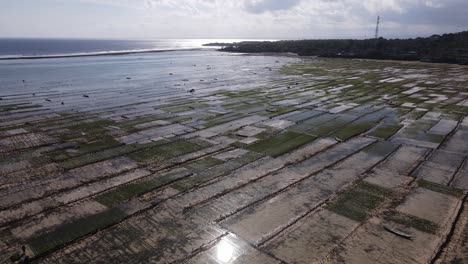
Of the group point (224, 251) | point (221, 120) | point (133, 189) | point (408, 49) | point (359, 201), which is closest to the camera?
point (224, 251)

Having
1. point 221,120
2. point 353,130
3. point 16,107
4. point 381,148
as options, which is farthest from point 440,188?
point 16,107

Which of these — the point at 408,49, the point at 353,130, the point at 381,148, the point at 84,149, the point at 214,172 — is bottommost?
the point at 214,172

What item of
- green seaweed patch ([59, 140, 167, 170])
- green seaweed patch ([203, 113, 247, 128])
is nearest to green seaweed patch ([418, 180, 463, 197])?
green seaweed patch ([59, 140, 167, 170])

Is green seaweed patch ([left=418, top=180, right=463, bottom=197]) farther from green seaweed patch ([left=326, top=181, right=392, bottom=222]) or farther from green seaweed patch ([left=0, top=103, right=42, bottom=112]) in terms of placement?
green seaweed patch ([left=0, top=103, right=42, bottom=112])

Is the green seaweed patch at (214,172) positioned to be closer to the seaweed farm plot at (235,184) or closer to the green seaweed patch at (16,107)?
the seaweed farm plot at (235,184)

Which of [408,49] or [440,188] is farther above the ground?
[408,49]

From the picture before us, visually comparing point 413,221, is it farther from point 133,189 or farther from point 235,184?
point 133,189

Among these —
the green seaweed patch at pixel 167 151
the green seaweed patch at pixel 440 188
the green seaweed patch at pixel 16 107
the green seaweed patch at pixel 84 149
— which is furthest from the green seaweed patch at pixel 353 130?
the green seaweed patch at pixel 16 107
